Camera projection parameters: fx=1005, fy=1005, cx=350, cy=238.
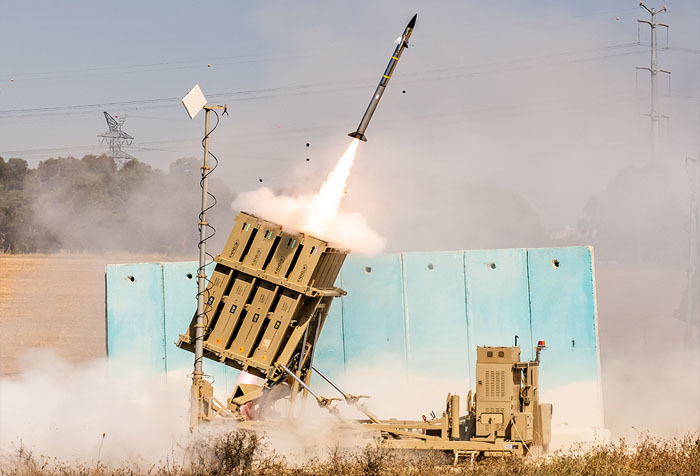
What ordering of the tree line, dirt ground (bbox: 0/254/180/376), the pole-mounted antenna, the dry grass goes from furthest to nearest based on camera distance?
the tree line, dirt ground (bbox: 0/254/180/376), the pole-mounted antenna, the dry grass

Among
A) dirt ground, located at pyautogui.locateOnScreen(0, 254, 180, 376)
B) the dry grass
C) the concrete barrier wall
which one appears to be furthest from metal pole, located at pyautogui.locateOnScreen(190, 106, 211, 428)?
dirt ground, located at pyautogui.locateOnScreen(0, 254, 180, 376)

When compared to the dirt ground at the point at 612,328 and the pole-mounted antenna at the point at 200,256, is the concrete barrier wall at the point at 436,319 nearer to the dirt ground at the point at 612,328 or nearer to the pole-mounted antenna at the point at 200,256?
the dirt ground at the point at 612,328

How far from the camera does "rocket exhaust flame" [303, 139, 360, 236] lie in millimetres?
19141

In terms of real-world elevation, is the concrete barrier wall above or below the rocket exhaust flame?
below

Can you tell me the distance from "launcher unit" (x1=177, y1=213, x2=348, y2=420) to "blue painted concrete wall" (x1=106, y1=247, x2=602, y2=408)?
4.08 m

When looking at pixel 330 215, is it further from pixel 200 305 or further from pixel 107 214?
pixel 107 214

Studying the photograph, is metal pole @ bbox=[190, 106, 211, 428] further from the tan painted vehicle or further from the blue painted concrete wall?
the blue painted concrete wall

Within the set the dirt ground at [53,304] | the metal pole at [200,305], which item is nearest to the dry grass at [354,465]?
the metal pole at [200,305]

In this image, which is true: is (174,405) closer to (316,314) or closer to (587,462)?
(316,314)

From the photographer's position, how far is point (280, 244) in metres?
18.0

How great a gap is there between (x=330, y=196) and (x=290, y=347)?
334 centimetres

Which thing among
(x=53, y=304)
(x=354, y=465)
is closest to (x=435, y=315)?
(x=354, y=465)

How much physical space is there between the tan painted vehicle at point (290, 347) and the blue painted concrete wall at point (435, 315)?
339cm

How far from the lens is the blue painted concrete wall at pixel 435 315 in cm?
2158
